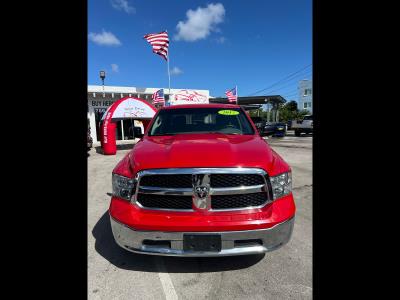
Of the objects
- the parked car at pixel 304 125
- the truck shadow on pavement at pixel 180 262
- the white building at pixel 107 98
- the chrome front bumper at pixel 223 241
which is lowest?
the truck shadow on pavement at pixel 180 262

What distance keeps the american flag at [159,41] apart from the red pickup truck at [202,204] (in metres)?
17.0

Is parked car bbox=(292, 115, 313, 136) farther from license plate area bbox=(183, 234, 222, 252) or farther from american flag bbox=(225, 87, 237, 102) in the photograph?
license plate area bbox=(183, 234, 222, 252)

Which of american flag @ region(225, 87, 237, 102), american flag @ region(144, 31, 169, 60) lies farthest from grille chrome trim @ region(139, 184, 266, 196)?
american flag @ region(225, 87, 237, 102)

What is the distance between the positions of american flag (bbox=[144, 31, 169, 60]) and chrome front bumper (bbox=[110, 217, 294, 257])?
17.4 m

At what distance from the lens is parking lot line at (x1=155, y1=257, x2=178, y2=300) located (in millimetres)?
2035

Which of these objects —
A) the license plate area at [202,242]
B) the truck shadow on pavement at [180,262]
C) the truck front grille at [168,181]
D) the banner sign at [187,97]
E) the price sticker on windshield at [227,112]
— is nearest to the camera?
the license plate area at [202,242]

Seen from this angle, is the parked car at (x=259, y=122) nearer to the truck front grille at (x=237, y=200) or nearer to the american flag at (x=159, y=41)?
the truck front grille at (x=237, y=200)

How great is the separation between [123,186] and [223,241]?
3.45ft

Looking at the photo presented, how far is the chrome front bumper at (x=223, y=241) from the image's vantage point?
6.69 feet

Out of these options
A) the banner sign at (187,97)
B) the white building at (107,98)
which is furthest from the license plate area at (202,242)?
the banner sign at (187,97)

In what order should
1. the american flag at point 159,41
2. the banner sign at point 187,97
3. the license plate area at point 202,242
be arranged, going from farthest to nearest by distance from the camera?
the banner sign at point 187,97, the american flag at point 159,41, the license plate area at point 202,242
